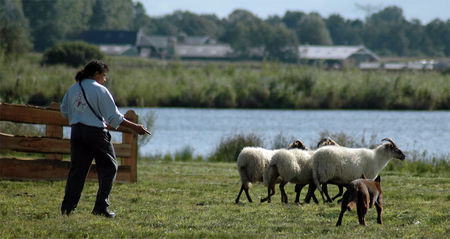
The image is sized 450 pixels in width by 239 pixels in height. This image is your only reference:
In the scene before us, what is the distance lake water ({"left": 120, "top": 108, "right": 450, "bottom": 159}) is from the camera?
1160 inches

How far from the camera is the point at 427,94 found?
1783 inches

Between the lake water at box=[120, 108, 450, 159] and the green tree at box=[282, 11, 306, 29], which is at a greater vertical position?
the green tree at box=[282, 11, 306, 29]

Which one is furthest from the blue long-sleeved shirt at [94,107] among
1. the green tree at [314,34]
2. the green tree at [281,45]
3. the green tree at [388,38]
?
the green tree at [314,34]

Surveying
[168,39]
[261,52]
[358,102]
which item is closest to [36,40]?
[168,39]

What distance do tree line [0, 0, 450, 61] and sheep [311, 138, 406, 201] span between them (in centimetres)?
4349

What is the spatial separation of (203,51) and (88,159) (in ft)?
307

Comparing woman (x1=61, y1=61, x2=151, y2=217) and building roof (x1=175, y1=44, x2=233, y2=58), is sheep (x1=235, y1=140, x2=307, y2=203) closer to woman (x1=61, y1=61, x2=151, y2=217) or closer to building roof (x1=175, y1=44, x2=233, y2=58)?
woman (x1=61, y1=61, x2=151, y2=217)

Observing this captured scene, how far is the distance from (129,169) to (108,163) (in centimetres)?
486

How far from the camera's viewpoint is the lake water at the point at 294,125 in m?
29.5

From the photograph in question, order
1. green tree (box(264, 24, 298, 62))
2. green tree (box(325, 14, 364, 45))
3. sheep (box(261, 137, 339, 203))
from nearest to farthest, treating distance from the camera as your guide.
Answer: sheep (box(261, 137, 339, 203)) → green tree (box(264, 24, 298, 62)) → green tree (box(325, 14, 364, 45))

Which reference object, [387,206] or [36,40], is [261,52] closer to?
[36,40]

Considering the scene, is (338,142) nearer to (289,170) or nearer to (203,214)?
(289,170)

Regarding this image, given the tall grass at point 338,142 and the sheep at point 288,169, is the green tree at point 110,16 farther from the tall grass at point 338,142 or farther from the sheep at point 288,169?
the sheep at point 288,169

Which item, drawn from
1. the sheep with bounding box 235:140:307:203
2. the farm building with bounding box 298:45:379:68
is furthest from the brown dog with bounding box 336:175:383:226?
the farm building with bounding box 298:45:379:68
